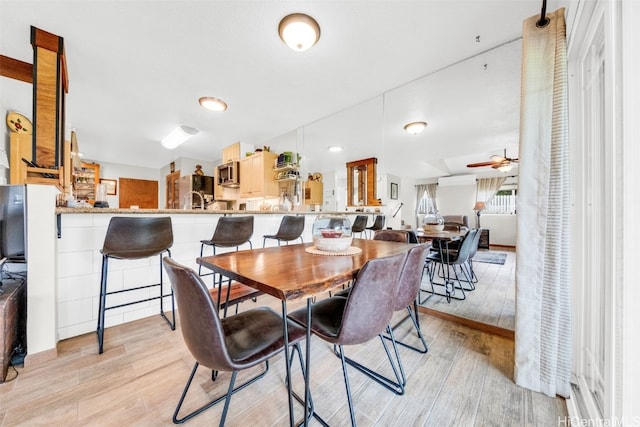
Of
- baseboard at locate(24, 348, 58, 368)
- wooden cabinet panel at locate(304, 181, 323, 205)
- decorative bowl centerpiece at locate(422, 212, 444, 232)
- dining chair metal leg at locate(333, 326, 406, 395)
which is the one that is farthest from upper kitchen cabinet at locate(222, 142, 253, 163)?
dining chair metal leg at locate(333, 326, 406, 395)

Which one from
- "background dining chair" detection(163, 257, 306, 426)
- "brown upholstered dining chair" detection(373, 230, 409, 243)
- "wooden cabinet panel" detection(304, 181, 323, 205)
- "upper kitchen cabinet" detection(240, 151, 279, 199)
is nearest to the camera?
"background dining chair" detection(163, 257, 306, 426)

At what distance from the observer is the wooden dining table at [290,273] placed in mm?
821

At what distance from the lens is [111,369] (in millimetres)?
1469

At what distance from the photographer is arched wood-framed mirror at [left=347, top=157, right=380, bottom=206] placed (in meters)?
4.14

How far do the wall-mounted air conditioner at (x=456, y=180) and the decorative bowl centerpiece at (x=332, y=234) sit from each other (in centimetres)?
688

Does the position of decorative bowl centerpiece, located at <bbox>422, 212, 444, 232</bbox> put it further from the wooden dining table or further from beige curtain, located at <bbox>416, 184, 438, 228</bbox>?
beige curtain, located at <bbox>416, 184, 438, 228</bbox>

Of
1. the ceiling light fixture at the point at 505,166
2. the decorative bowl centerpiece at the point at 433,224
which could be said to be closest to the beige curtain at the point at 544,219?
the decorative bowl centerpiece at the point at 433,224

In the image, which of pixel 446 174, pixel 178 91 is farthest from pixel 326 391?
pixel 446 174

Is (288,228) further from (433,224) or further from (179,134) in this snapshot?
(179,134)

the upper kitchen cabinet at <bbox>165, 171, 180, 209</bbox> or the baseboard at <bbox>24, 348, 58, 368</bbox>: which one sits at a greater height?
the upper kitchen cabinet at <bbox>165, 171, 180, 209</bbox>

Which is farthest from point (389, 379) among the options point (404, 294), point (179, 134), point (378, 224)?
point (179, 134)

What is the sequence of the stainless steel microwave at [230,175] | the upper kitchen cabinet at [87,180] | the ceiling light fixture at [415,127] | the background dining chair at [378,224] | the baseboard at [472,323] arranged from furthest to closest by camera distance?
the upper kitchen cabinet at [87,180]
the stainless steel microwave at [230,175]
the background dining chair at [378,224]
the ceiling light fixture at [415,127]
the baseboard at [472,323]

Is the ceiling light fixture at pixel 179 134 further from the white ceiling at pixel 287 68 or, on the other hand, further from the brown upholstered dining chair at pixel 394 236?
the brown upholstered dining chair at pixel 394 236

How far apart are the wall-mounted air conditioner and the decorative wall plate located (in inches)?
344
